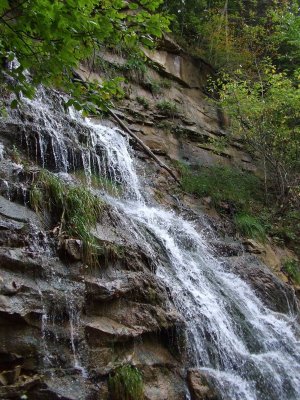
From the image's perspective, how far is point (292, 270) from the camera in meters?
9.99

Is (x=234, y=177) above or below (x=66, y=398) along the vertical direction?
above

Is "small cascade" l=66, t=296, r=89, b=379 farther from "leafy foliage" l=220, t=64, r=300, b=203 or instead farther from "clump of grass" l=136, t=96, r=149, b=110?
"clump of grass" l=136, t=96, r=149, b=110

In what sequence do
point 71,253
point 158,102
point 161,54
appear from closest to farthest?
point 71,253
point 158,102
point 161,54

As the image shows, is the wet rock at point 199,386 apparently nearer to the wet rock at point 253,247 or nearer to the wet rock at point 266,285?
the wet rock at point 266,285

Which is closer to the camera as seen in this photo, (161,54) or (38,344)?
(38,344)

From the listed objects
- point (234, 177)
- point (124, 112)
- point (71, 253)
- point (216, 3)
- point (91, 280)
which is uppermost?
point (216, 3)

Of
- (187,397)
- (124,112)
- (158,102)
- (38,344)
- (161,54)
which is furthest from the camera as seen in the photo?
(161,54)

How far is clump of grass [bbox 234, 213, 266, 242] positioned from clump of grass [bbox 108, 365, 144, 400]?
6491 mm

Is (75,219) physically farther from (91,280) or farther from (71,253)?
(91,280)

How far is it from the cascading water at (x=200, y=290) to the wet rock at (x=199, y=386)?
13 cm

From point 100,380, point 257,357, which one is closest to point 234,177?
point 257,357

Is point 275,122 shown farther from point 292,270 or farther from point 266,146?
point 292,270

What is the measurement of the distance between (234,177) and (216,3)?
810 centimetres

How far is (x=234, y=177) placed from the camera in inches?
510
